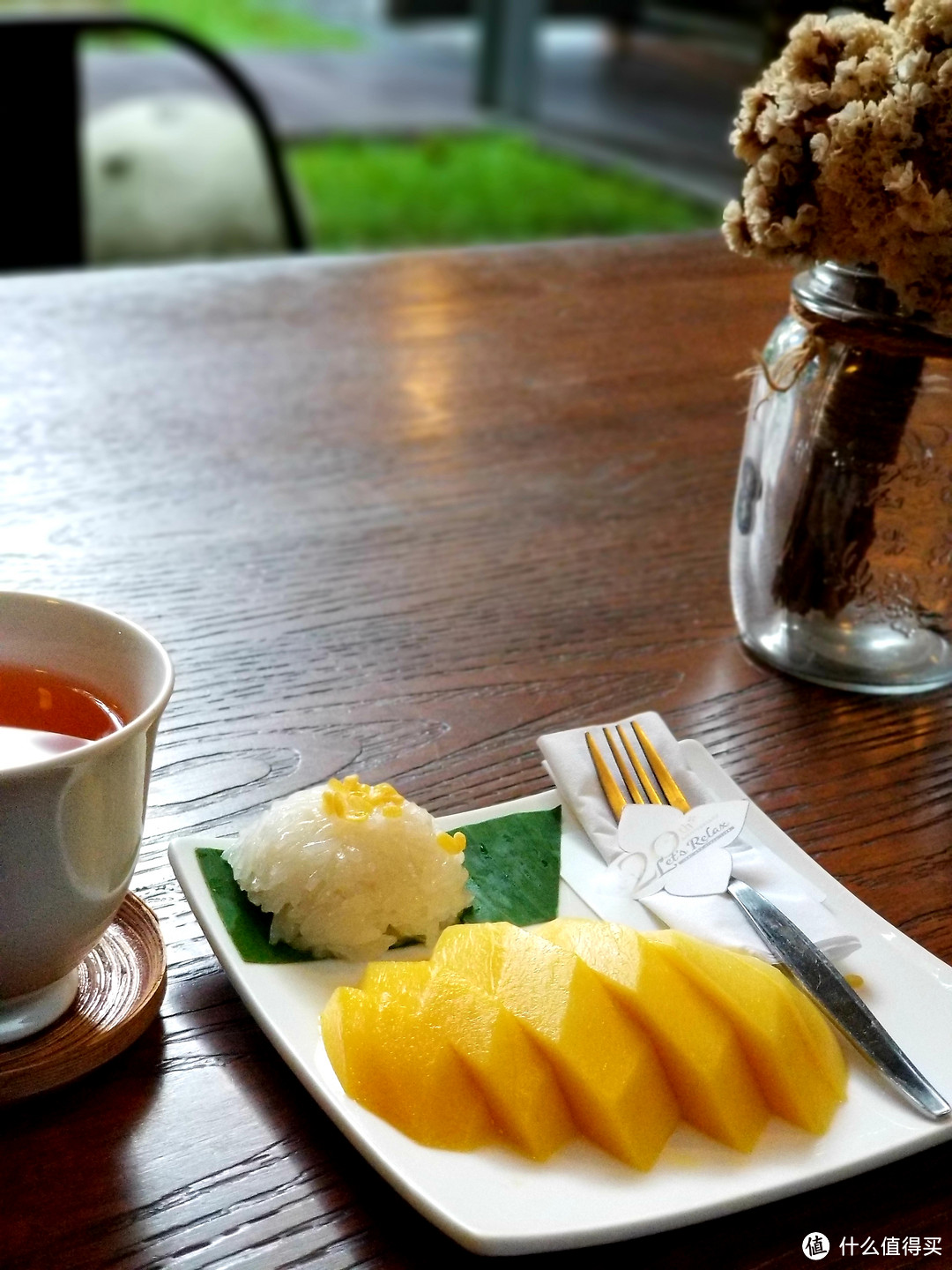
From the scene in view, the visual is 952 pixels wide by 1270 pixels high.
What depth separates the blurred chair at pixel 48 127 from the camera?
2.23m

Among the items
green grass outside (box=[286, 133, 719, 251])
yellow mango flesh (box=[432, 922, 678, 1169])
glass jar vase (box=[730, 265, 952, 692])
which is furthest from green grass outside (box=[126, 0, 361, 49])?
yellow mango flesh (box=[432, 922, 678, 1169])

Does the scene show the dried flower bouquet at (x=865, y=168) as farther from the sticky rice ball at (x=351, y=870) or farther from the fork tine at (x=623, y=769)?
the sticky rice ball at (x=351, y=870)

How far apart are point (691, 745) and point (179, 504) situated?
0.44 metres

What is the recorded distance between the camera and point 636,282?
60.3 inches

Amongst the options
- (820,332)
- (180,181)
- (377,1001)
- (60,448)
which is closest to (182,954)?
(377,1001)

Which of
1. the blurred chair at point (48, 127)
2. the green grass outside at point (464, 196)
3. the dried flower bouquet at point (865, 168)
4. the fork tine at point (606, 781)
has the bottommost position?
the green grass outside at point (464, 196)

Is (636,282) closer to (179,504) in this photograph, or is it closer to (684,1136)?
(179,504)

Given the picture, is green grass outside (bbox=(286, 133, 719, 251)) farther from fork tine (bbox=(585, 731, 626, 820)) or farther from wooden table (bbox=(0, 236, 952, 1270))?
fork tine (bbox=(585, 731, 626, 820))

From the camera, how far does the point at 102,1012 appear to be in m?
0.55

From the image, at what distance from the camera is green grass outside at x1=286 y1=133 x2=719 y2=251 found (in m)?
4.61

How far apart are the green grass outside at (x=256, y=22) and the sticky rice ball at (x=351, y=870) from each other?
6146 mm

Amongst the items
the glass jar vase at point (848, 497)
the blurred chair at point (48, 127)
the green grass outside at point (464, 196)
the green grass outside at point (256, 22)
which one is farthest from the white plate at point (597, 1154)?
the green grass outside at point (256, 22)

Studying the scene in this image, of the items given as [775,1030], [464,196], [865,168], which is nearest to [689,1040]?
[775,1030]

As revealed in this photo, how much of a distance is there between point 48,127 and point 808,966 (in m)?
2.09
